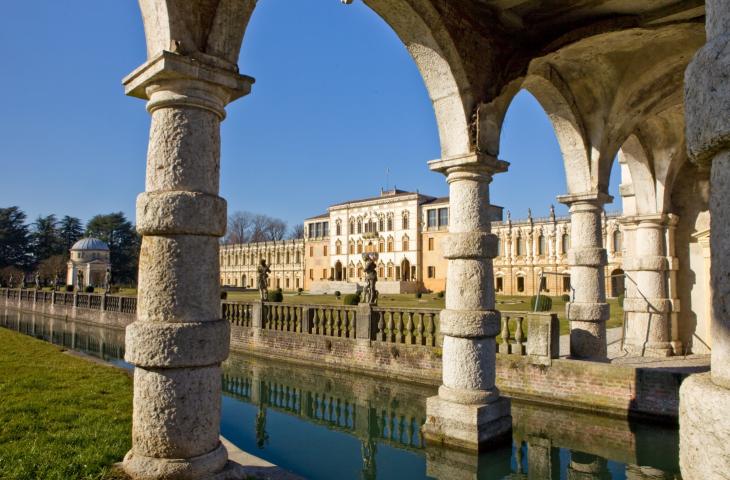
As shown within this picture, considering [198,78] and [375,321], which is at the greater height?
[198,78]

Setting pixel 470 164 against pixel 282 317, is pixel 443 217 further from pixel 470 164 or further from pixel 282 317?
pixel 470 164

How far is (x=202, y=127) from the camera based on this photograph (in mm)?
3342

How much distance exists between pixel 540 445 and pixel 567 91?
16.4 feet

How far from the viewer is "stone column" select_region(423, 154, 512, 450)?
5.67m

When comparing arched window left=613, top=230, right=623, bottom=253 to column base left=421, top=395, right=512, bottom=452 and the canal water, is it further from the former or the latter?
column base left=421, top=395, right=512, bottom=452

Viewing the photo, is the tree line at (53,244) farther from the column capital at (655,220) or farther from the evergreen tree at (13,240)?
the column capital at (655,220)

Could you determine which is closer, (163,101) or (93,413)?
(163,101)

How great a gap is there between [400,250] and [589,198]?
50731mm

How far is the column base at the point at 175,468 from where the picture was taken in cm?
305

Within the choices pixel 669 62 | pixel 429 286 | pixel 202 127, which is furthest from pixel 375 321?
pixel 429 286

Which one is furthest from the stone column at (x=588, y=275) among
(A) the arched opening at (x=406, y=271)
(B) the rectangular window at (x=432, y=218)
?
(A) the arched opening at (x=406, y=271)

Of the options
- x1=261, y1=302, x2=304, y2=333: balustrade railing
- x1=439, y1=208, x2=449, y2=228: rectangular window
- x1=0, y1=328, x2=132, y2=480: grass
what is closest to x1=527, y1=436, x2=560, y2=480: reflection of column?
x1=0, y1=328, x2=132, y2=480: grass

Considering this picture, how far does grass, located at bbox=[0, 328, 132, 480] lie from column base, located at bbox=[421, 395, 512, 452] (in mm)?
3210

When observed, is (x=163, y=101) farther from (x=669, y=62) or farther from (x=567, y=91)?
(x=669, y=62)
